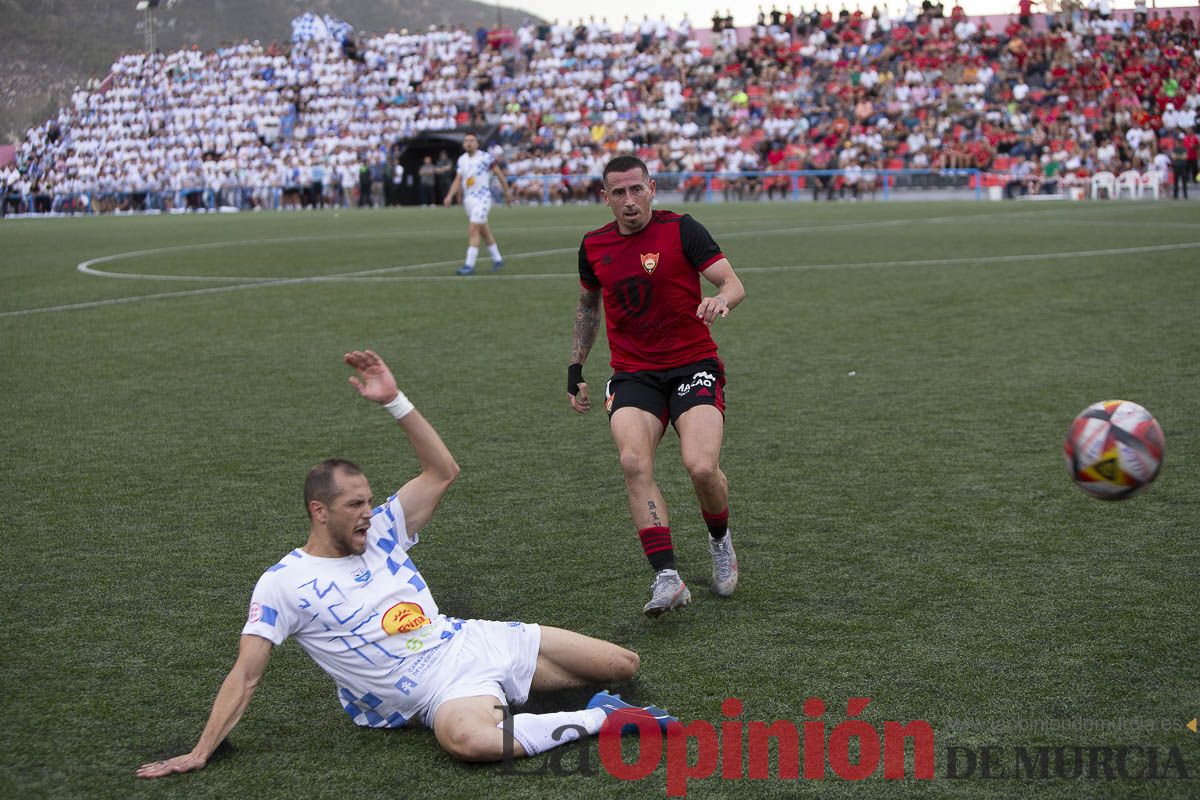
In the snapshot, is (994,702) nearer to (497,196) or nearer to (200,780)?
(200,780)

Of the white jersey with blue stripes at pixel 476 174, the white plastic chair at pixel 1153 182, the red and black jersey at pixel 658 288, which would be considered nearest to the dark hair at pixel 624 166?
the red and black jersey at pixel 658 288

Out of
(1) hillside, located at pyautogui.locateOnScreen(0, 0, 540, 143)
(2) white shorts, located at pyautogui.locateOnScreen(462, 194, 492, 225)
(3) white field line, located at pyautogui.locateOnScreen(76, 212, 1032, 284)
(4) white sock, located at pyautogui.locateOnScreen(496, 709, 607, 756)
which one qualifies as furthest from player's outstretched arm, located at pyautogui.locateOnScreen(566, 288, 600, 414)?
(1) hillside, located at pyautogui.locateOnScreen(0, 0, 540, 143)

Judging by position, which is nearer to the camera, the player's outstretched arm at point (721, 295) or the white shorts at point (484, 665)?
the white shorts at point (484, 665)

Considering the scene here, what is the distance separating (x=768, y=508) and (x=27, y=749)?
158 inches

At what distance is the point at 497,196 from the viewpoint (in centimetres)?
5006

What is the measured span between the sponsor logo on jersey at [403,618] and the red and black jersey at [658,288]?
199cm

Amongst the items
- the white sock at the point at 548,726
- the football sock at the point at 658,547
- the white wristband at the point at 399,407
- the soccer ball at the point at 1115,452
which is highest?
the white wristband at the point at 399,407

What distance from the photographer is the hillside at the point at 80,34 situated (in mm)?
38906

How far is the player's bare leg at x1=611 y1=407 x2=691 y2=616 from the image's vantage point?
5.46 metres

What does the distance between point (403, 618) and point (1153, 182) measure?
133ft

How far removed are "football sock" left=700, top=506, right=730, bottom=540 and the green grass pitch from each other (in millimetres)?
287

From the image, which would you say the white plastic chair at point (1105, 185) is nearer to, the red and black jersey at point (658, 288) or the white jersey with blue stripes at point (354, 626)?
the red and black jersey at point (658, 288)

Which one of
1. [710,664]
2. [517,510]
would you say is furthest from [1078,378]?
[710,664]

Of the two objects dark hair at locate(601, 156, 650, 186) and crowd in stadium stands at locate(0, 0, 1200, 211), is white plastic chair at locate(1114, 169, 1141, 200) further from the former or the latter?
dark hair at locate(601, 156, 650, 186)
